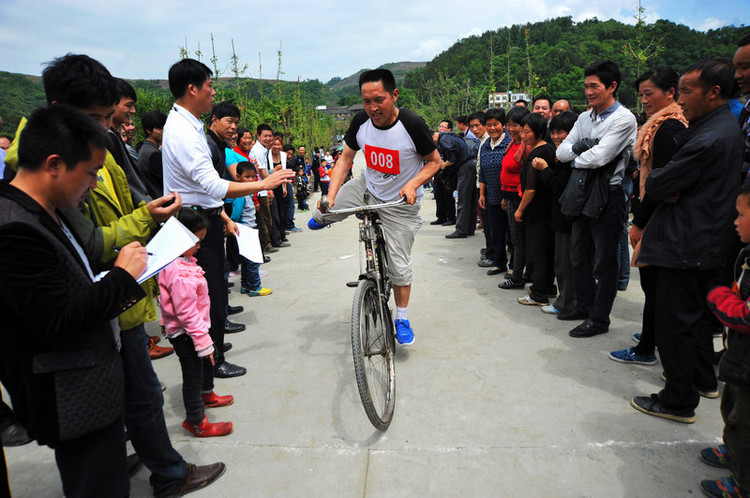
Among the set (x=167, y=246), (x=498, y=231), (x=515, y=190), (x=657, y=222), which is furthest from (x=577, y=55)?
(x=167, y=246)

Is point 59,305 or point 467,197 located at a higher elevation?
point 59,305

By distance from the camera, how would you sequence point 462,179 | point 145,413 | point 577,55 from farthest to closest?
point 577,55 < point 462,179 < point 145,413

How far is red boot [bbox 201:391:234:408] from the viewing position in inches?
124

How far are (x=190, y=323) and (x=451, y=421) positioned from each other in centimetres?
172

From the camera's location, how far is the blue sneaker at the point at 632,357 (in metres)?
3.46

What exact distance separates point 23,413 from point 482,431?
89.6 inches

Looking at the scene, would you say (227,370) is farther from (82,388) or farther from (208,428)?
(82,388)

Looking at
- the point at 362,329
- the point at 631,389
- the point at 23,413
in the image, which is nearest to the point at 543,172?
the point at 631,389

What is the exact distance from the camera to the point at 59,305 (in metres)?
1.33

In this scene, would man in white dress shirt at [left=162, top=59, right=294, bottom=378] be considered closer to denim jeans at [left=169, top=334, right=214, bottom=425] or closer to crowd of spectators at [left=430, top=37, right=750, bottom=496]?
denim jeans at [left=169, top=334, right=214, bottom=425]

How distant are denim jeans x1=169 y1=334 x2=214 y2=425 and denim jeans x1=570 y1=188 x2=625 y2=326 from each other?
324 cm

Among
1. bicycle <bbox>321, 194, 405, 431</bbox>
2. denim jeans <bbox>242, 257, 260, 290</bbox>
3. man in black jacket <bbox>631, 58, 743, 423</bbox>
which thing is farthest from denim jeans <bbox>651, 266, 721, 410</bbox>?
denim jeans <bbox>242, 257, 260, 290</bbox>

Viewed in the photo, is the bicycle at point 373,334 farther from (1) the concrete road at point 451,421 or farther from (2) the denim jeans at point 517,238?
(2) the denim jeans at point 517,238

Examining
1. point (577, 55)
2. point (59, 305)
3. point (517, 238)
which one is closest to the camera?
point (59, 305)
